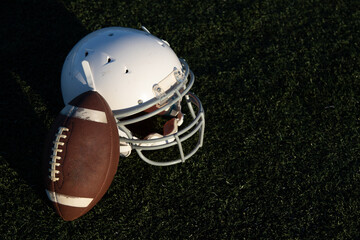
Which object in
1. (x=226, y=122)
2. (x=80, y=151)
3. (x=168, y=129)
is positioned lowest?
(x=226, y=122)

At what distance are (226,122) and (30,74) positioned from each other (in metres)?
1.59

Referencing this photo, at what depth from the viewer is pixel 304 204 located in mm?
2320

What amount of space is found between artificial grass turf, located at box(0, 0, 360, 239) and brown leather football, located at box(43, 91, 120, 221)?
0.49 m

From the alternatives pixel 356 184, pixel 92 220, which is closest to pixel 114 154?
pixel 92 220

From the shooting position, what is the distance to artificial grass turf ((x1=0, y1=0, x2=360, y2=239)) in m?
2.25

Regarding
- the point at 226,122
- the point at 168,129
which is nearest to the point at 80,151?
the point at 168,129

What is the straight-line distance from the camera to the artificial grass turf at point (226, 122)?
225cm

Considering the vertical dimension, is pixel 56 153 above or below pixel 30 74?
above

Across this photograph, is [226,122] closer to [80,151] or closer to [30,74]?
[80,151]

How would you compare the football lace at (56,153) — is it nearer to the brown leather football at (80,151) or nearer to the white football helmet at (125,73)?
the brown leather football at (80,151)

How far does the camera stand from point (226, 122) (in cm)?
267

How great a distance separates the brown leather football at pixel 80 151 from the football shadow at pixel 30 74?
2.00 ft

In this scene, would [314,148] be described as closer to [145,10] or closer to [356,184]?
[356,184]

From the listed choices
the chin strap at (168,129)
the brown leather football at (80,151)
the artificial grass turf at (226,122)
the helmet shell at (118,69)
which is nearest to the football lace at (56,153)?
the brown leather football at (80,151)
